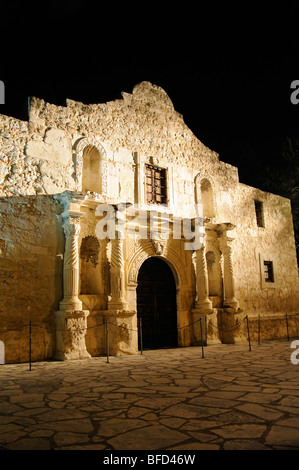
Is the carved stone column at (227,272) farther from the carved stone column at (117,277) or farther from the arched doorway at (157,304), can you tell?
the carved stone column at (117,277)

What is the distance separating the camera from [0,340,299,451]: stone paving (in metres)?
2.79

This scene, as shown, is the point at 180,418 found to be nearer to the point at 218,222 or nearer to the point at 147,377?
the point at 147,377

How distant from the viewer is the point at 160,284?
34.5 ft

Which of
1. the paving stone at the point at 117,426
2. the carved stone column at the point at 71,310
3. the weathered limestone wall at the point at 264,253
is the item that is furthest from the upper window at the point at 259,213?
the paving stone at the point at 117,426

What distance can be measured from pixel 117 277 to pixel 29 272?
7.14 ft

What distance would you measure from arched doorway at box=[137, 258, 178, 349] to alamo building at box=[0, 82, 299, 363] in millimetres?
31

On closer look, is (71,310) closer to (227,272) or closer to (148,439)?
(148,439)

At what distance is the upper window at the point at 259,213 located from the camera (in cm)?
1391

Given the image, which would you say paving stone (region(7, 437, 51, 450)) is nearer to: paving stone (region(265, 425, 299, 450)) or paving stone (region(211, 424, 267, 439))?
paving stone (region(211, 424, 267, 439))

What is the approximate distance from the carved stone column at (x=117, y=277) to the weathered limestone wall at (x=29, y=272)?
1.32m

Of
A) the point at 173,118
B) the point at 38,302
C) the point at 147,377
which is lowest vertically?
the point at 147,377
